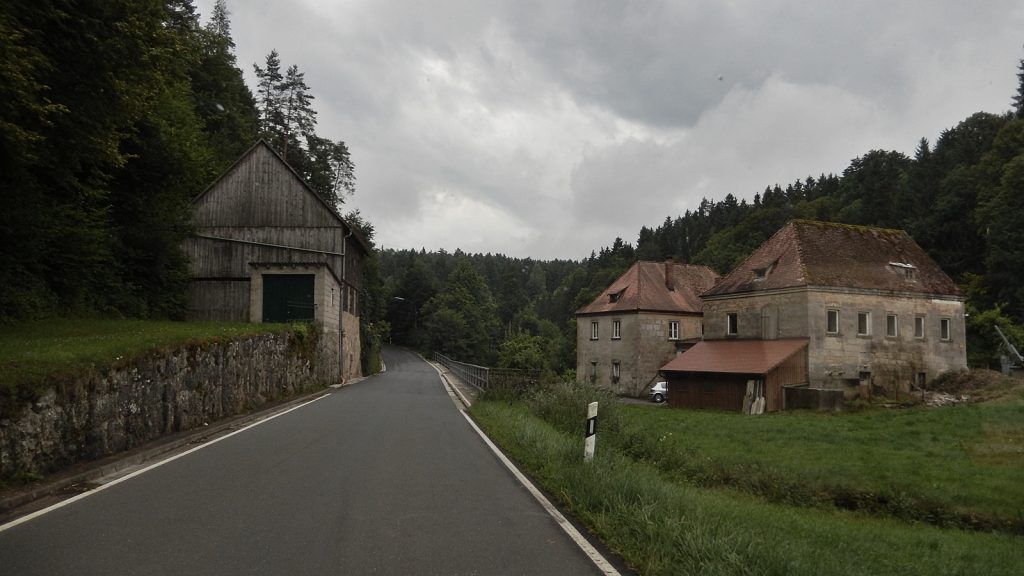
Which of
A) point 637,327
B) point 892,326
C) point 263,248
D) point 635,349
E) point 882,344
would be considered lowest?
point 635,349

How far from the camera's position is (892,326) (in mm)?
37719

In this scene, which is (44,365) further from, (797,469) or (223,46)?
(223,46)

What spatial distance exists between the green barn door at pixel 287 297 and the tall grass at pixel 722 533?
72.3ft

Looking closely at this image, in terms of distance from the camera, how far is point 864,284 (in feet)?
123

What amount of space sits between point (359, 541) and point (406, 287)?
4265 inches

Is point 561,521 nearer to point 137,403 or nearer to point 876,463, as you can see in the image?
point 137,403

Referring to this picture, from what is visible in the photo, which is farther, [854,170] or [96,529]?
[854,170]

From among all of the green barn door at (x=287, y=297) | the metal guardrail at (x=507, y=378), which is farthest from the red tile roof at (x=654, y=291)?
the metal guardrail at (x=507, y=378)

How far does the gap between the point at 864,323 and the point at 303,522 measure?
3666cm

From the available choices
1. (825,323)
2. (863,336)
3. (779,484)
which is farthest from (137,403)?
(863,336)

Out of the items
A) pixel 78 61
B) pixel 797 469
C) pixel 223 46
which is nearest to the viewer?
pixel 78 61

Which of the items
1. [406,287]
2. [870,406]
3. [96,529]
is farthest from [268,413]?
[406,287]

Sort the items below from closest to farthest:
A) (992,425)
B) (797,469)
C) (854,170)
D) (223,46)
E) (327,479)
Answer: (327,479)
(797,469)
(992,425)
(223,46)
(854,170)

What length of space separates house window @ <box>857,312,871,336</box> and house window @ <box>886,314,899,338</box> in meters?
1.32
